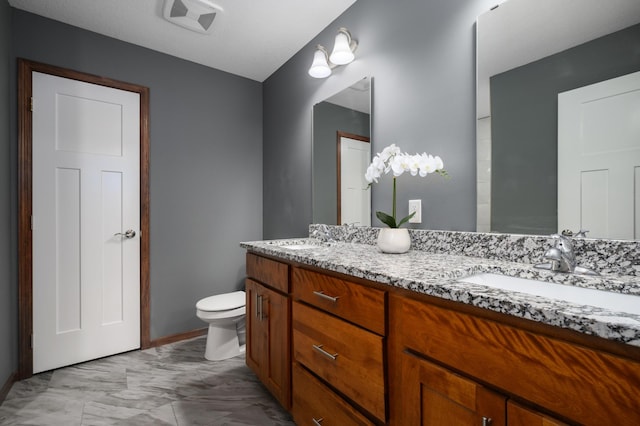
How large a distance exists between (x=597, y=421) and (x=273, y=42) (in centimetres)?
269

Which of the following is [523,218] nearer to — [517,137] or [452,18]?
[517,137]

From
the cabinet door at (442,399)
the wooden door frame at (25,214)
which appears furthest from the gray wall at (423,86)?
the wooden door frame at (25,214)

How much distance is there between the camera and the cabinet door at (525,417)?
1.80ft

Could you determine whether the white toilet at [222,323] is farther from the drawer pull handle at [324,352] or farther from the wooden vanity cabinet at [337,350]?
the drawer pull handle at [324,352]

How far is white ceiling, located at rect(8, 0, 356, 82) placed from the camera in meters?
1.95

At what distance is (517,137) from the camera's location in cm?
118

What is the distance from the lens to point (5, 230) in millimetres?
1845

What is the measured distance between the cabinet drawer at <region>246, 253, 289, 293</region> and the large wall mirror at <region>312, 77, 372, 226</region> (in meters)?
0.63

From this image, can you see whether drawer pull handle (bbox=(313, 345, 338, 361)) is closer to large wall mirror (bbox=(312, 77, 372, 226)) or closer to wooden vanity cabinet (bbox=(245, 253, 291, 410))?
wooden vanity cabinet (bbox=(245, 253, 291, 410))

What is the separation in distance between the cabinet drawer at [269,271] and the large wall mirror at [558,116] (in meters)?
0.92

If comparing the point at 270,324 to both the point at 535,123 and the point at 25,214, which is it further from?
the point at 25,214

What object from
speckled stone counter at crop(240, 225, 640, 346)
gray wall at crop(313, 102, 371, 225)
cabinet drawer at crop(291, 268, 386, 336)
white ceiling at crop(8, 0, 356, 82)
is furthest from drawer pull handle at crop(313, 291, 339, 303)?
white ceiling at crop(8, 0, 356, 82)

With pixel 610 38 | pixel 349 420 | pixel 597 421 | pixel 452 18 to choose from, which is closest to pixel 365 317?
pixel 349 420

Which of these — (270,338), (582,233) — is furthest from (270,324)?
(582,233)
